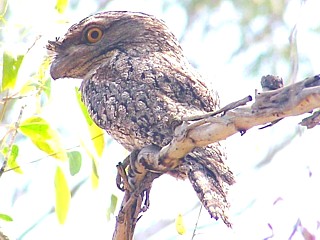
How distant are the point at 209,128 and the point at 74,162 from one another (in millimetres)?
1196

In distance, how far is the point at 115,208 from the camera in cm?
302

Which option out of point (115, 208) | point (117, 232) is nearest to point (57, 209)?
point (115, 208)

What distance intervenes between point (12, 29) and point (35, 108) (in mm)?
309

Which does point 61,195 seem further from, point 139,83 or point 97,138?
point 139,83

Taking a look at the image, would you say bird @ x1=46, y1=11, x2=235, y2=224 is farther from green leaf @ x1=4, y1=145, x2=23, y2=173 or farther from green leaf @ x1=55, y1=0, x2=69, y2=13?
green leaf @ x1=4, y1=145, x2=23, y2=173

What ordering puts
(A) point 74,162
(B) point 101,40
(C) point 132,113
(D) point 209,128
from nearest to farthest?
(D) point 209,128, (C) point 132,113, (A) point 74,162, (B) point 101,40

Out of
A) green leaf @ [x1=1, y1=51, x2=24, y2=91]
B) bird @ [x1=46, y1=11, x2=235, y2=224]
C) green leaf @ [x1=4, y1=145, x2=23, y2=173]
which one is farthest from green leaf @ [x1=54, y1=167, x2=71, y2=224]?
green leaf @ [x1=1, y1=51, x2=24, y2=91]

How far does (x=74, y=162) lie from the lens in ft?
9.71

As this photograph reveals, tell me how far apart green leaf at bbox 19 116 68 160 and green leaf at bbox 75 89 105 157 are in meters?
0.20

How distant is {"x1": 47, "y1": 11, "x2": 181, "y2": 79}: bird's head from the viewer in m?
3.05

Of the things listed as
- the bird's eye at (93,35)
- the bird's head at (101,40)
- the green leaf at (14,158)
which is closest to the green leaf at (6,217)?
the green leaf at (14,158)

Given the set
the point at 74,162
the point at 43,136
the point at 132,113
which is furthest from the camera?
the point at 74,162

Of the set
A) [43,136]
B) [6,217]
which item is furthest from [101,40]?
[6,217]

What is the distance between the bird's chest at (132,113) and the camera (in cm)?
248
